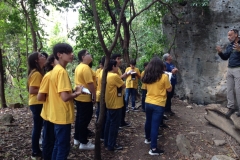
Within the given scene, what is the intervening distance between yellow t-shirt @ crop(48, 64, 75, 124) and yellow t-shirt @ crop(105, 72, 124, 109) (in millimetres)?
1280

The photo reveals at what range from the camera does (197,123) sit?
6.32 meters

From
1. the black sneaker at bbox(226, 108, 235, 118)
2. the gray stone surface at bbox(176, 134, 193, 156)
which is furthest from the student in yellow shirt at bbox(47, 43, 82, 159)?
the black sneaker at bbox(226, 108, 235, 118)

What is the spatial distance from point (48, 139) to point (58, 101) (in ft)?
2.62

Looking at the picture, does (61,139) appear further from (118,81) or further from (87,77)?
(118,81)

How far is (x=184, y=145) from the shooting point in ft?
15.4

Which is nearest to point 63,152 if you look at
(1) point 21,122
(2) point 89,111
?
(2) point 89,111

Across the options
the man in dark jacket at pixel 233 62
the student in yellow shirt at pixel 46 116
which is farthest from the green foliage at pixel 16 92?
the man in dark jacket at pixel 233 62

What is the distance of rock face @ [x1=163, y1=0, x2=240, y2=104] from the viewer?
25.8 feet

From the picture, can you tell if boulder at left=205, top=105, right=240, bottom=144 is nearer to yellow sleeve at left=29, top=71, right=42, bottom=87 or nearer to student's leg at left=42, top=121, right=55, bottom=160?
student's leg at left=42, top=121, right=55, bottom=160

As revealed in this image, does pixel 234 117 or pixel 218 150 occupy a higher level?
pixel 234 117

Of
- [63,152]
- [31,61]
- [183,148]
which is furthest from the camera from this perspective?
[183,148]

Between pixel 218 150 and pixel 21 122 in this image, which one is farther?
pixel 21 122

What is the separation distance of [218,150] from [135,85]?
10.4 feet

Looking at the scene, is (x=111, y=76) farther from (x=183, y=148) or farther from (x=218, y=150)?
(x=218, y=150)
